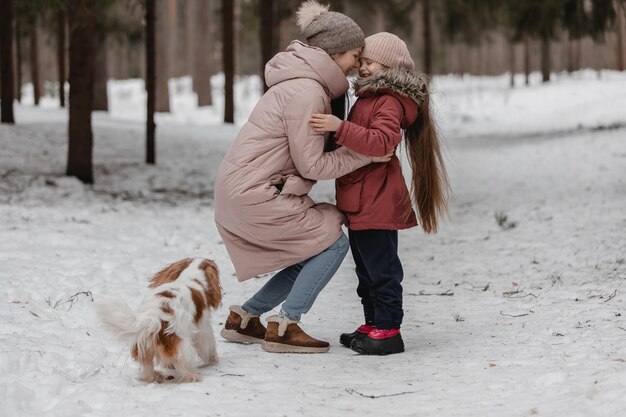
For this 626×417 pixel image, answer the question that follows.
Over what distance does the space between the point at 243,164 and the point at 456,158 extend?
12.3 metres

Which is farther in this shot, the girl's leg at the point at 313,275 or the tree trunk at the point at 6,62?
the tree trunk at the point at 6,62

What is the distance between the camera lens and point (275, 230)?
4.48 metres

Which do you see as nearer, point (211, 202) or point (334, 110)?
point (334, 110)

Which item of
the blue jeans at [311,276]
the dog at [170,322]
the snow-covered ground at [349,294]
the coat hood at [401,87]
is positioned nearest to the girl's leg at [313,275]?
the blue jeans at [311,276]

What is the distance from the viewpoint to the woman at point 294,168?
439 centimetres

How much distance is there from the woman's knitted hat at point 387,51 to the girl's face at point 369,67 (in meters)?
0.02

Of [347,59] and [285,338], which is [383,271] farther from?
[347,59]

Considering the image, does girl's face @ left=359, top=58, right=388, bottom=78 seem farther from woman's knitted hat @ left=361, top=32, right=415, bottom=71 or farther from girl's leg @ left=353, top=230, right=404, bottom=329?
girl's leg @ left=353, top=230, right=404, bottom=329

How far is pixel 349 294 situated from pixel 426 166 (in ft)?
7.03

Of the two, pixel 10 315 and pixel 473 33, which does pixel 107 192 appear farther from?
pixel 473 33

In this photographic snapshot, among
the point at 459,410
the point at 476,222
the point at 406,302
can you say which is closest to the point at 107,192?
the point at 476,222

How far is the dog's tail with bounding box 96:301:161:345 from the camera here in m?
3.87

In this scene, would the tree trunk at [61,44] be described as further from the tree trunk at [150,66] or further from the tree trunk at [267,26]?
the tree trunk at [150,66]

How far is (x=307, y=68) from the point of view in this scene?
4426mm
